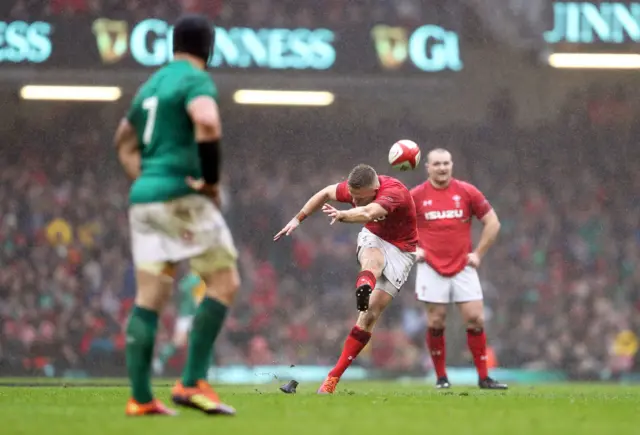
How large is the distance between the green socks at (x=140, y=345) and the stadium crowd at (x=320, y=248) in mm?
13245

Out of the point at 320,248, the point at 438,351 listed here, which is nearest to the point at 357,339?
the point at 438,351

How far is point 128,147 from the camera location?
7078 millimetres

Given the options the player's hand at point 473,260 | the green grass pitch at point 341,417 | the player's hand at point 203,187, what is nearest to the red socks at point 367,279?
the green grass pitch at point 341,417

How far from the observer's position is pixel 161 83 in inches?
268

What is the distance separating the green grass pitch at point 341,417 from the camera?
19.7 feet

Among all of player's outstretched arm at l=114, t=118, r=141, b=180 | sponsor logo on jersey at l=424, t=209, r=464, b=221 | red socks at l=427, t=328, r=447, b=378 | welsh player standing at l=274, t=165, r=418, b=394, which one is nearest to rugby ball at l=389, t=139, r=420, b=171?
welsh player standing at l=274, t=165, r=418, b=394

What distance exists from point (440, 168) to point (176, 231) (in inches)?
236

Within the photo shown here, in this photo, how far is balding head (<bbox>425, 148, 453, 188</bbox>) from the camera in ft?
40.4

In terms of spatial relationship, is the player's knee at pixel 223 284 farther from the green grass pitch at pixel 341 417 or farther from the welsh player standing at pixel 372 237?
the welsh player standing at pixel 372 237

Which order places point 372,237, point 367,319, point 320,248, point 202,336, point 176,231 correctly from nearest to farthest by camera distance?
point 176,231, point 202,336, point 367,319, point 372,237, point 320,248

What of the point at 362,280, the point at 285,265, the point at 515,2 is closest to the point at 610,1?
the point at 515,2

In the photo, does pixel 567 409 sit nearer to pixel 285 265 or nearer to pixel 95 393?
pixel 95 393

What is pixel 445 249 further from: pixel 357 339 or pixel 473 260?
pixel 357 339

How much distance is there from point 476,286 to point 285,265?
999 centimetres
